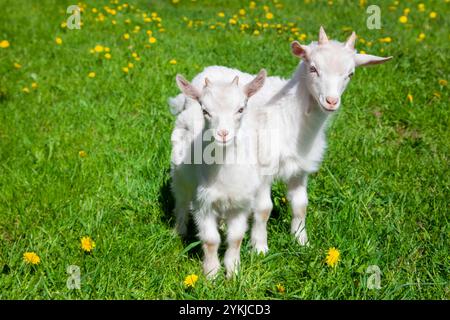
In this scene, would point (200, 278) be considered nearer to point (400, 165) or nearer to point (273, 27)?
point (400, 165)

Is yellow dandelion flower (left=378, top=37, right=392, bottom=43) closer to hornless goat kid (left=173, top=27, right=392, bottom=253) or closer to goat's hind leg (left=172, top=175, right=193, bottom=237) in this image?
hornless goat kid (left=173, top=27, right=392, bottom=253)

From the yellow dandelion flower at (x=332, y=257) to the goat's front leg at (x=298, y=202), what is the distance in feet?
1.74

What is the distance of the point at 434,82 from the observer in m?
6.29

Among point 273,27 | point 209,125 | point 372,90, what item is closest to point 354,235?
point 209,125

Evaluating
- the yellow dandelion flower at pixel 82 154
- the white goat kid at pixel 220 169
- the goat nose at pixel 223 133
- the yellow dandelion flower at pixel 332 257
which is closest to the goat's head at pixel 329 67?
the white goat kid at pixel 220 169

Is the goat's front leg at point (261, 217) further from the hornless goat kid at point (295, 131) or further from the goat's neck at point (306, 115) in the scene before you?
the goat's neck at point (306, 115)

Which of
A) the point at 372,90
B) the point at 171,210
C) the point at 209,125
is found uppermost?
the point at 209,125

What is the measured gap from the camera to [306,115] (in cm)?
380

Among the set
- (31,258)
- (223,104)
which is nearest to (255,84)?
(223,104)

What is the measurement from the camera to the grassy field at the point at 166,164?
11.2 feet

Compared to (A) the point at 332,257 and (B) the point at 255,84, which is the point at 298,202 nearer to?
(A) the point at 332,257

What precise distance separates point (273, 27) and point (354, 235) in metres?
5.09

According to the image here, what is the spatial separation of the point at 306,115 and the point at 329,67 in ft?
1.72

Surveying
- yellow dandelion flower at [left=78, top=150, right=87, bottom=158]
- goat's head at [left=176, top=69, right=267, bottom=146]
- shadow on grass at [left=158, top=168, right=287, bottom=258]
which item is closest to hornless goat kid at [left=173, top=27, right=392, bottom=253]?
shadow on grass at [left=158, top=168, right=287, bottom=258]
